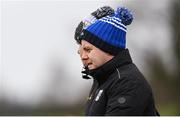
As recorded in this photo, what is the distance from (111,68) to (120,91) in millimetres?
218

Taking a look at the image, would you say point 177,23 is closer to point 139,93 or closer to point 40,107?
point 40,107

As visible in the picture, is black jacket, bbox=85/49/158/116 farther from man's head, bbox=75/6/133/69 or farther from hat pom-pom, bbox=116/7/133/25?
hat pom-pom, bbox=116/7/133/25

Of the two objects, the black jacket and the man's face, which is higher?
the man's face

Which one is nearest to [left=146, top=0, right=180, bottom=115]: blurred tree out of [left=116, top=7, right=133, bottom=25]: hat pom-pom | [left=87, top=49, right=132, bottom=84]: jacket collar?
[left=116, top=7, right=133, bottom=25]: hat pom-pom

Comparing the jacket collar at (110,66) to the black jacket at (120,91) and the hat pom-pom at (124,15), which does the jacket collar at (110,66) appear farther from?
the hat pom-pom at (124,15)

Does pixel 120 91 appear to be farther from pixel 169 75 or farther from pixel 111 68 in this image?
pixel 169 75

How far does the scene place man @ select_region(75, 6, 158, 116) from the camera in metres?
5.63

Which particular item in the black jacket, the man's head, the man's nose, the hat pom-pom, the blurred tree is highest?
the hat pom-pom

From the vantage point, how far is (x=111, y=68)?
580cm

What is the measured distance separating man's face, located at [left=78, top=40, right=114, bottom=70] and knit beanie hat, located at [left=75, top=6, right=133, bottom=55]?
3cm

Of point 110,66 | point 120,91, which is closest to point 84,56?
point 110,66

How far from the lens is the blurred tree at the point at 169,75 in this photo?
21594 millimetres

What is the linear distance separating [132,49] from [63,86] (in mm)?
7678

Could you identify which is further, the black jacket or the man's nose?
the man's nose
